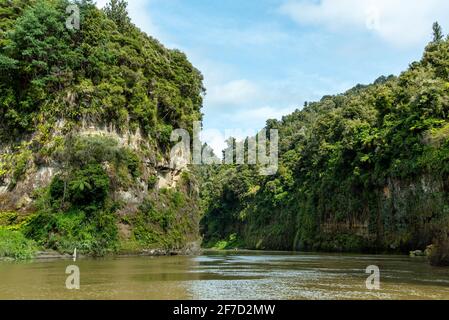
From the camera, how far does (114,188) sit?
41.2m

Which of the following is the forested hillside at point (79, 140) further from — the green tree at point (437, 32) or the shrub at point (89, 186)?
the green tree at point (437, 32)

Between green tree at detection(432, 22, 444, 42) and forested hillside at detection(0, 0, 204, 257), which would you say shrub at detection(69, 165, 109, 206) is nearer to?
forested hillside at detection(0, 0, 204, 257)

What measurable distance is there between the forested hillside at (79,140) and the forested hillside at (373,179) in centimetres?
2085

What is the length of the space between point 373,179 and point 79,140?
31.8 meters

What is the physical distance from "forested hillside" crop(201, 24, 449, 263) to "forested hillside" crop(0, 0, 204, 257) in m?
20.9

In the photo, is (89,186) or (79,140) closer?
(89,186)

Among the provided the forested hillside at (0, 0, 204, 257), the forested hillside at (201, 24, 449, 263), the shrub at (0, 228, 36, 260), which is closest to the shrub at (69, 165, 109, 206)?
the forested hillside at (0, 0, 204, 257)

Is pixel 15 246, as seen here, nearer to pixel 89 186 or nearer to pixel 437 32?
pixel 89 186

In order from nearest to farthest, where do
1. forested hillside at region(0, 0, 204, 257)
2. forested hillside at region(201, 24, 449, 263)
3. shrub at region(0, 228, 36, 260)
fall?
shrub at region(0, 228, 36, 260) → forested hillside at region(0, 0, 204, 257) → forested hillside at region(201, 24, 449, 263)

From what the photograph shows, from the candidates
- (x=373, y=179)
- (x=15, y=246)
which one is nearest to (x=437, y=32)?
(x=373, y=179)

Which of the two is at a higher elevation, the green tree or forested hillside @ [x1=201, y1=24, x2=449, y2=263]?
the green tree

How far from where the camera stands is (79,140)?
40.2 m

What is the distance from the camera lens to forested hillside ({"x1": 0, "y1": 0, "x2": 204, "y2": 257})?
37969mm

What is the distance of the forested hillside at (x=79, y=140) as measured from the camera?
38.0 m
